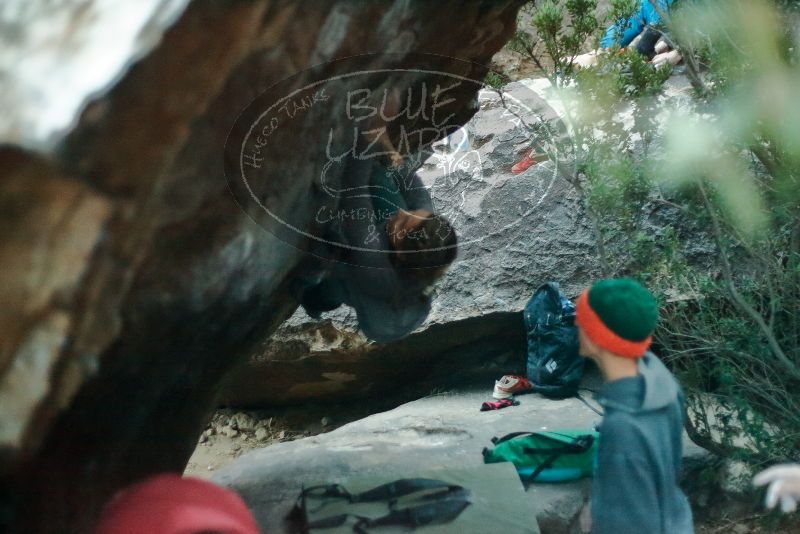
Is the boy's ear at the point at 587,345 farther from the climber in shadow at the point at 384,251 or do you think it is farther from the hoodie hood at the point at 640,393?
the climber in shadow at the point at 384,251

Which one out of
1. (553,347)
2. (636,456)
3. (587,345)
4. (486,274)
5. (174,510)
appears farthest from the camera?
(486,274)

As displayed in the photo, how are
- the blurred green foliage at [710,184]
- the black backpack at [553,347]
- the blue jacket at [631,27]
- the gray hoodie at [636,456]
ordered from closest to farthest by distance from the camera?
the gray hoodie at [636,456] → the blurred green foliage at [710,184] → the blue jacket at [631,27] → the black backpack at [553,347]

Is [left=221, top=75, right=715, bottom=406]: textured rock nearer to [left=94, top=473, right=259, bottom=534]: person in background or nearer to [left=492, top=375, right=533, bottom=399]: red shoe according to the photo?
[left=492, top=375, right=533, bottom=399]: red shoe

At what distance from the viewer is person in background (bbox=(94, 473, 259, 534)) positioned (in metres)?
1.80

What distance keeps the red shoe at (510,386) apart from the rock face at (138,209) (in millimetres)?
2347

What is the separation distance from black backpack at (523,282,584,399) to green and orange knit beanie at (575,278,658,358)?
2432 mm

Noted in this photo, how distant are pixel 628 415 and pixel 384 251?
1.09 meters

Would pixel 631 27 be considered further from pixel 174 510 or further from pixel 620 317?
pixel 174 510

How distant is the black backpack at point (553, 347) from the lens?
174 inches

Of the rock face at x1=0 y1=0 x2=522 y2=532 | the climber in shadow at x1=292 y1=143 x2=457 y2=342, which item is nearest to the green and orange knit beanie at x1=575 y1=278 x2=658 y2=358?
the climber in shadow at x1=292 y1=143 x2=457 y2=342

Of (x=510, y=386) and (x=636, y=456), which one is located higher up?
(x=636, y=456)

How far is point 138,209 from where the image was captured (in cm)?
159

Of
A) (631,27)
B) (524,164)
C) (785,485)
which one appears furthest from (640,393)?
(524,164)

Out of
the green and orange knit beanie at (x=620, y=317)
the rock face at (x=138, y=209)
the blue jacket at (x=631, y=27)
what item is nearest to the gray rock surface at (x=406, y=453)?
the rock face at (x=138, y=209)
